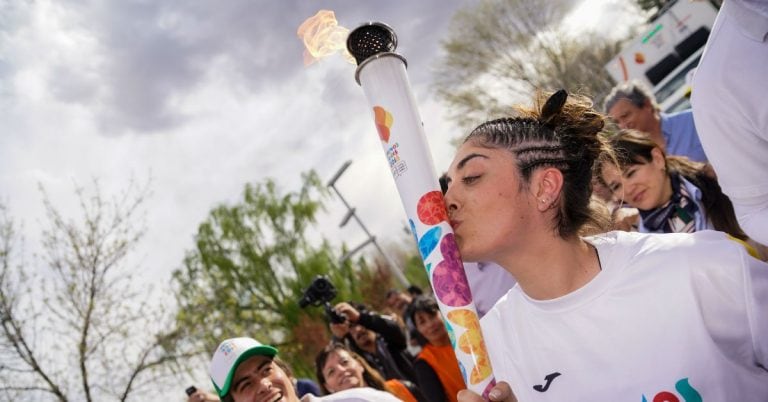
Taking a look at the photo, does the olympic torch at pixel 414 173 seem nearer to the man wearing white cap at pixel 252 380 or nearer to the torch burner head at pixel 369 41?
the torch burner head at pixel 369 41

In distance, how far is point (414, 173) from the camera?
1.67 metres

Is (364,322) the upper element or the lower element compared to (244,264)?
lower

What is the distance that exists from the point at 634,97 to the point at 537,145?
2.87m

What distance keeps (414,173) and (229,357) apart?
1871 millimetres

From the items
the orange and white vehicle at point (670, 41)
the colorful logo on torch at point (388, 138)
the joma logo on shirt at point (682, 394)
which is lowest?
the joma logo on shirt at point (682, 394)

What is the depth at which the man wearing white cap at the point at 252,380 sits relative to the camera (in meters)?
2.84

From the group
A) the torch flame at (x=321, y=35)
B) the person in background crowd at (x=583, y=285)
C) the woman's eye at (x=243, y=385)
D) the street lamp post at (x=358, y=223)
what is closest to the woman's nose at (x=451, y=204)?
the person in background crowd at (x=583, y=285)

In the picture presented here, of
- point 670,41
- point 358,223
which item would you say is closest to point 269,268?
point 358,223

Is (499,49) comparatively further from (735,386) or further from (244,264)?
(735,386)

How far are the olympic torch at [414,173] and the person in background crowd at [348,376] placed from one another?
2640mm

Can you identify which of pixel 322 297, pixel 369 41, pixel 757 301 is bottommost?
pixel 757 301

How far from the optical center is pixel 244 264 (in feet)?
69.5

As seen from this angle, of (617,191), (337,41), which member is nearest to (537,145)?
(337,41)

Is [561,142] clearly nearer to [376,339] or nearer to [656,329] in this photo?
[656,329]
